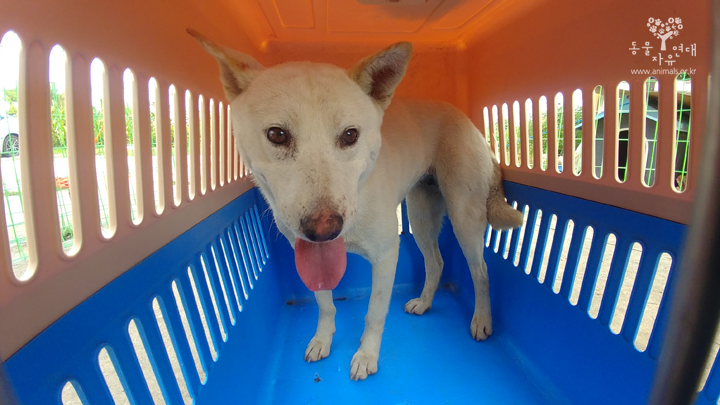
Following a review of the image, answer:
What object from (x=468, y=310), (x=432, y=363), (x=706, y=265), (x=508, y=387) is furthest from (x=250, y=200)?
(x=706, y=265)

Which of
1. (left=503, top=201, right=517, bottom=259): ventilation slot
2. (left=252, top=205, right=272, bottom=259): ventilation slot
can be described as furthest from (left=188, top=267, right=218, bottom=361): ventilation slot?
(left=503, top=201, right=517, bottom=259): ventilation slot

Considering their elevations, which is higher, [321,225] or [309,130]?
[309,130]

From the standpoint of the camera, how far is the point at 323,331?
1.38m

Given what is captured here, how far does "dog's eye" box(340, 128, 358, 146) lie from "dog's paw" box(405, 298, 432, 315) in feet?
3.35

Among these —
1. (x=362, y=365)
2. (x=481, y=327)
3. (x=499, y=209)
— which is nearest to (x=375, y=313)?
(x=362, y=365)

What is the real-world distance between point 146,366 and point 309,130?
0.97 meters

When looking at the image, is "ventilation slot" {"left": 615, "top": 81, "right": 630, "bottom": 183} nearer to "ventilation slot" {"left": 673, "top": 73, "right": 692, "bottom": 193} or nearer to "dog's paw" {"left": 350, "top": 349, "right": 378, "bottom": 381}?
"ventilation slot" {"left": 673, "top": 73, "right": 692, "bottom": 193}

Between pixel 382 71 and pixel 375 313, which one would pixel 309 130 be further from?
pixel 375 313

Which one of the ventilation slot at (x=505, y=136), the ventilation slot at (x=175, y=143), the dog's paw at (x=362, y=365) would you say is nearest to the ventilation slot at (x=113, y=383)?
the ventilation slot at (x=175, y=143)

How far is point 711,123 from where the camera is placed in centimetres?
25

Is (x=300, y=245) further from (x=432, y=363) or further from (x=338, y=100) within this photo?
(x=432, y=363)

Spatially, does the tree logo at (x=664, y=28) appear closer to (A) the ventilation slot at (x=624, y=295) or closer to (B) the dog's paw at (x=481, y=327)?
(A) the ventilation slot at (x=624, y=295)

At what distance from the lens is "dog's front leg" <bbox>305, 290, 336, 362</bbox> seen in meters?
1.34

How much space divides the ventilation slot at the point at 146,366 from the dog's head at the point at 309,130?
37 cm
